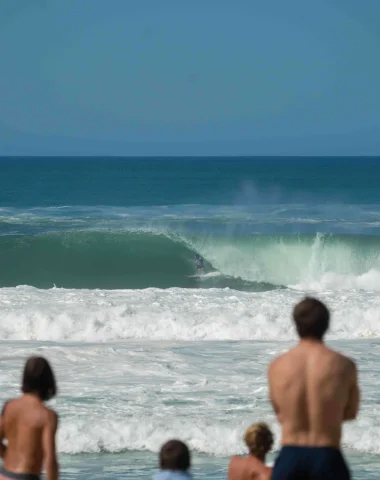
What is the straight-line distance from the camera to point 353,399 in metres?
4.23

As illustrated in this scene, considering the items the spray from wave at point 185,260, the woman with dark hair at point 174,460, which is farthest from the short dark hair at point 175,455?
the spray from wave at point 185,260

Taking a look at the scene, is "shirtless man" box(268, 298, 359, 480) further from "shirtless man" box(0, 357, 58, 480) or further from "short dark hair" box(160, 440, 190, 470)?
"shirtless man" box(0, 357, 58, 480)

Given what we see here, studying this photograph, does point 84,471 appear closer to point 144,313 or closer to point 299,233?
point 144,313

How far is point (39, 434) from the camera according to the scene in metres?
4.50

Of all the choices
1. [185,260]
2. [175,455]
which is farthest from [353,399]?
[185,260]

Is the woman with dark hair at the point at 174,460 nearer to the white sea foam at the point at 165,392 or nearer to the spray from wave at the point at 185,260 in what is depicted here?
the white sea foam at the point at 165,392

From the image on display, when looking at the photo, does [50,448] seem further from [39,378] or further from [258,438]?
[258,438]

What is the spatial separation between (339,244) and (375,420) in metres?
20.7

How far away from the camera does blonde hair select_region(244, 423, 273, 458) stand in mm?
4980

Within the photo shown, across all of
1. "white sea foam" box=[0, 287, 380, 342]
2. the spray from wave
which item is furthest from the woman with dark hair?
the spray from wave

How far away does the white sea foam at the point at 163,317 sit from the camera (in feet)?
51.1

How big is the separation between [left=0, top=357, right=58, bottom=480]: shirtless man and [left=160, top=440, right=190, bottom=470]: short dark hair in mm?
441

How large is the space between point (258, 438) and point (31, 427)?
108cm

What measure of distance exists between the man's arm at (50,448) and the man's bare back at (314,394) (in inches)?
35.5
